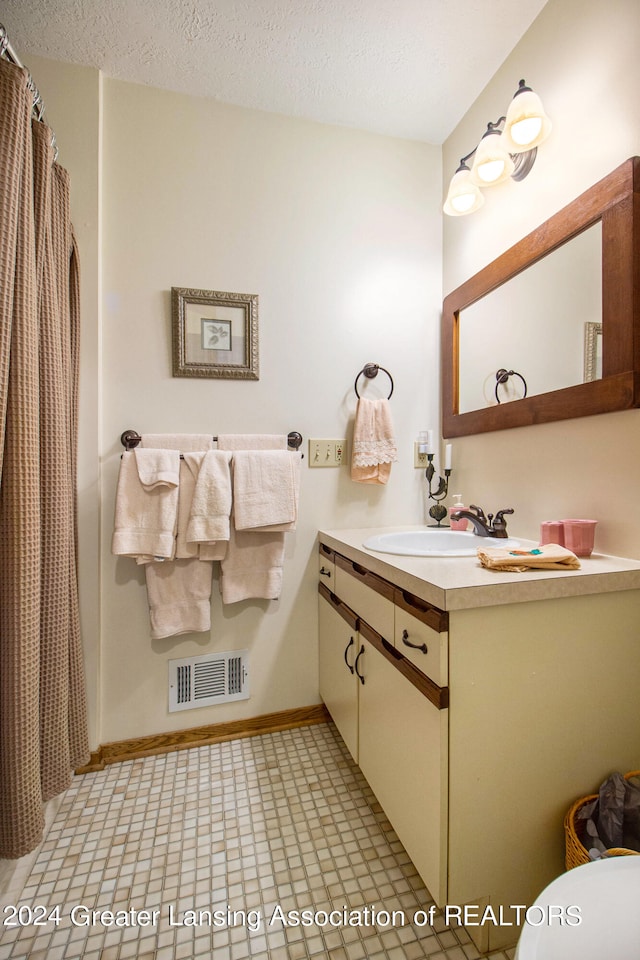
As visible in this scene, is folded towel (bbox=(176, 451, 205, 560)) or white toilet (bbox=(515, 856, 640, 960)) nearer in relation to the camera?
white toilet (bbox=(515, 856, 640, 960))

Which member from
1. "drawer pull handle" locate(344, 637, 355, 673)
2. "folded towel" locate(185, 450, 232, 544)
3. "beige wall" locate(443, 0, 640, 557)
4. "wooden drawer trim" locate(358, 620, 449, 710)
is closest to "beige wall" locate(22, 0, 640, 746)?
"beige wall" locate(443, 0, 640, 557)

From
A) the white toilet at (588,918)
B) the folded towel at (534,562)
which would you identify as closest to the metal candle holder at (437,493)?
the folded towel at (534,562)

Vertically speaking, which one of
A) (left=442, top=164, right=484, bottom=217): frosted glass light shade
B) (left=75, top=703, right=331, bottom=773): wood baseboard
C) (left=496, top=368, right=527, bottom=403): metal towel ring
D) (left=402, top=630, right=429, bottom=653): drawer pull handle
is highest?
(left=442, top=164, right=484, bottom=217): frosted glass light shade

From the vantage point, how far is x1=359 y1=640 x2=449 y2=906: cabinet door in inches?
34.1

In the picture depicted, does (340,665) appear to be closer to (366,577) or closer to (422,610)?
(366,577)

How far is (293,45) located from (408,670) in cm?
194

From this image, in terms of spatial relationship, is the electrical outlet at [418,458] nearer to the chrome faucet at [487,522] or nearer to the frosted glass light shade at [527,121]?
the chrome faucet at [487,522]

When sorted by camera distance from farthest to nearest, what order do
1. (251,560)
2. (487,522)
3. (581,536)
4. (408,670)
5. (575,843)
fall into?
(251,560), (487,522), (581,536), (408,670), (575,843)

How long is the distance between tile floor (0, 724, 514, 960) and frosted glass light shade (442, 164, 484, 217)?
203 cm

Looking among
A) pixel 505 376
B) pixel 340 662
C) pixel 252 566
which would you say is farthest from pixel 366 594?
pixel 505 376

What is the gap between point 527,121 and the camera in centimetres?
125

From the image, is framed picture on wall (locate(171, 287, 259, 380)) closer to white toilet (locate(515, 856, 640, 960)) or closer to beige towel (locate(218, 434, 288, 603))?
beige towel (locate(218, 434, 288, 603))

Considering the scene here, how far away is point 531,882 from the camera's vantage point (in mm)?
940

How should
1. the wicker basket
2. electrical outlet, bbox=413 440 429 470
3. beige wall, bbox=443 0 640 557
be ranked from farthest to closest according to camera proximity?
electrical outlet, bbox=413 440 429 470
beige wall, bbox=443 0 640 557
the wicker basket
